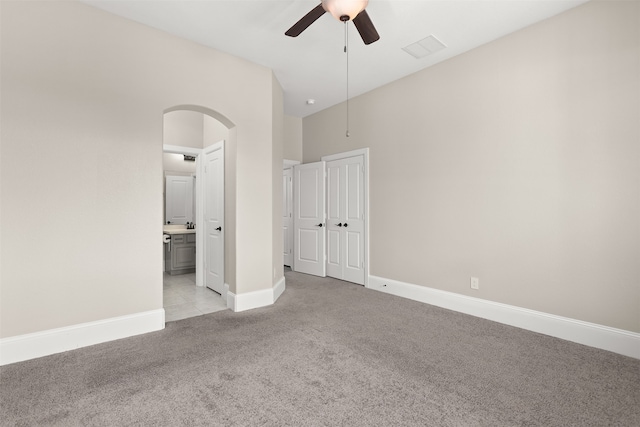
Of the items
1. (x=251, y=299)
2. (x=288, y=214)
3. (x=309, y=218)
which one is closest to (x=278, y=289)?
(x=251, y=299)

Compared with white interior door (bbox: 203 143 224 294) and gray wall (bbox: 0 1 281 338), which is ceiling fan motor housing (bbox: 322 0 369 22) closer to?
gray wall (bbox: 0 1 281 338)

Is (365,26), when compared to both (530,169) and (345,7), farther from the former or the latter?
(530,169)

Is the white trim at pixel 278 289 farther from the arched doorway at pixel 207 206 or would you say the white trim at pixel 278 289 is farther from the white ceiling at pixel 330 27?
the white ceiling at pixel 330 27

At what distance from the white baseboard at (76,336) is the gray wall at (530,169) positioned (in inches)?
123

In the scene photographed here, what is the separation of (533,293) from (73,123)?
15.3ft

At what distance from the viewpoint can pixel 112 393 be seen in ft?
6.48

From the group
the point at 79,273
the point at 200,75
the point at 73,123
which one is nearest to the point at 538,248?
the point at 200,75

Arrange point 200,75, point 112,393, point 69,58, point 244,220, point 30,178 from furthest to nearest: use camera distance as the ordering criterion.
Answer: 1. point 244,220
2. point 200,75
3. point 69,58
4. point 30,178
5. point 112,393

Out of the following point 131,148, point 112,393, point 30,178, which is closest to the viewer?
point 112,393

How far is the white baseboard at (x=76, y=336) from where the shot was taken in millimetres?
2387

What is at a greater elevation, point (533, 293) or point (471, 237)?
point (471, 237)

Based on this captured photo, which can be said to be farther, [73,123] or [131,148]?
[131,148]

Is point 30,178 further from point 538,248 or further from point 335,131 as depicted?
point 538,248

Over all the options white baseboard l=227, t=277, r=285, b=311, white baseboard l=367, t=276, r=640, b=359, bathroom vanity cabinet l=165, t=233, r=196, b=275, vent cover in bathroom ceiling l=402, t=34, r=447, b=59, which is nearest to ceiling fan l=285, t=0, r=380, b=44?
vent cover in bathroom ceiling l=402, t=34, r=447, b=59
